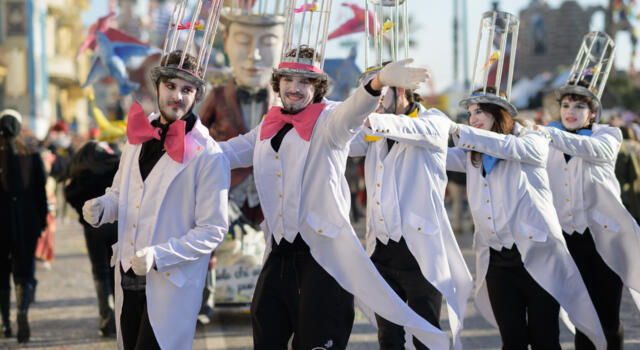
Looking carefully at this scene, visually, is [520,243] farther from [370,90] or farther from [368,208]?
[370,90]

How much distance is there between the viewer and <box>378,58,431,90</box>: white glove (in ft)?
10.8

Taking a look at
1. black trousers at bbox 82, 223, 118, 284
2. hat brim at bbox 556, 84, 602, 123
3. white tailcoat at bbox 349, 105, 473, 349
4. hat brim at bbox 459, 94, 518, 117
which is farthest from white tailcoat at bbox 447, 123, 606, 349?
black trousers at bbox 82, 223, 118, 284

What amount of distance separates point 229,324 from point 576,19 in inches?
2248

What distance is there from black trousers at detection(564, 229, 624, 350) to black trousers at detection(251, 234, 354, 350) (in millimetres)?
2110

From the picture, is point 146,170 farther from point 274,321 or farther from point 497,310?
point 497,310

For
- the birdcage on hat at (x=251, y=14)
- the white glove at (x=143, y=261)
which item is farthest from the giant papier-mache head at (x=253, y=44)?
the white glove at (x=143, y=261)

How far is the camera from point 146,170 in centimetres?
382

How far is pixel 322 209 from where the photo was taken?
3.90 metres

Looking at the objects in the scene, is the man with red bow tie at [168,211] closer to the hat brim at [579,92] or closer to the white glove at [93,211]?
the white glove at [93,211]

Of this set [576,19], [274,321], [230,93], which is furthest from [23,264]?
[576,19]

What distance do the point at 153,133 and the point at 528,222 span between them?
2282 millimetres

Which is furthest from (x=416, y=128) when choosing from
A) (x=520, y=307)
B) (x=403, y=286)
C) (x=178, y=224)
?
(x=178, y=224)

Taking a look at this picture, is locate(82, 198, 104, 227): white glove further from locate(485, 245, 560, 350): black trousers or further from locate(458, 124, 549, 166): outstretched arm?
locate(485, 245, 560, 350): black trousers

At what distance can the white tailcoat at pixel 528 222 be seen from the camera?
4773mm
